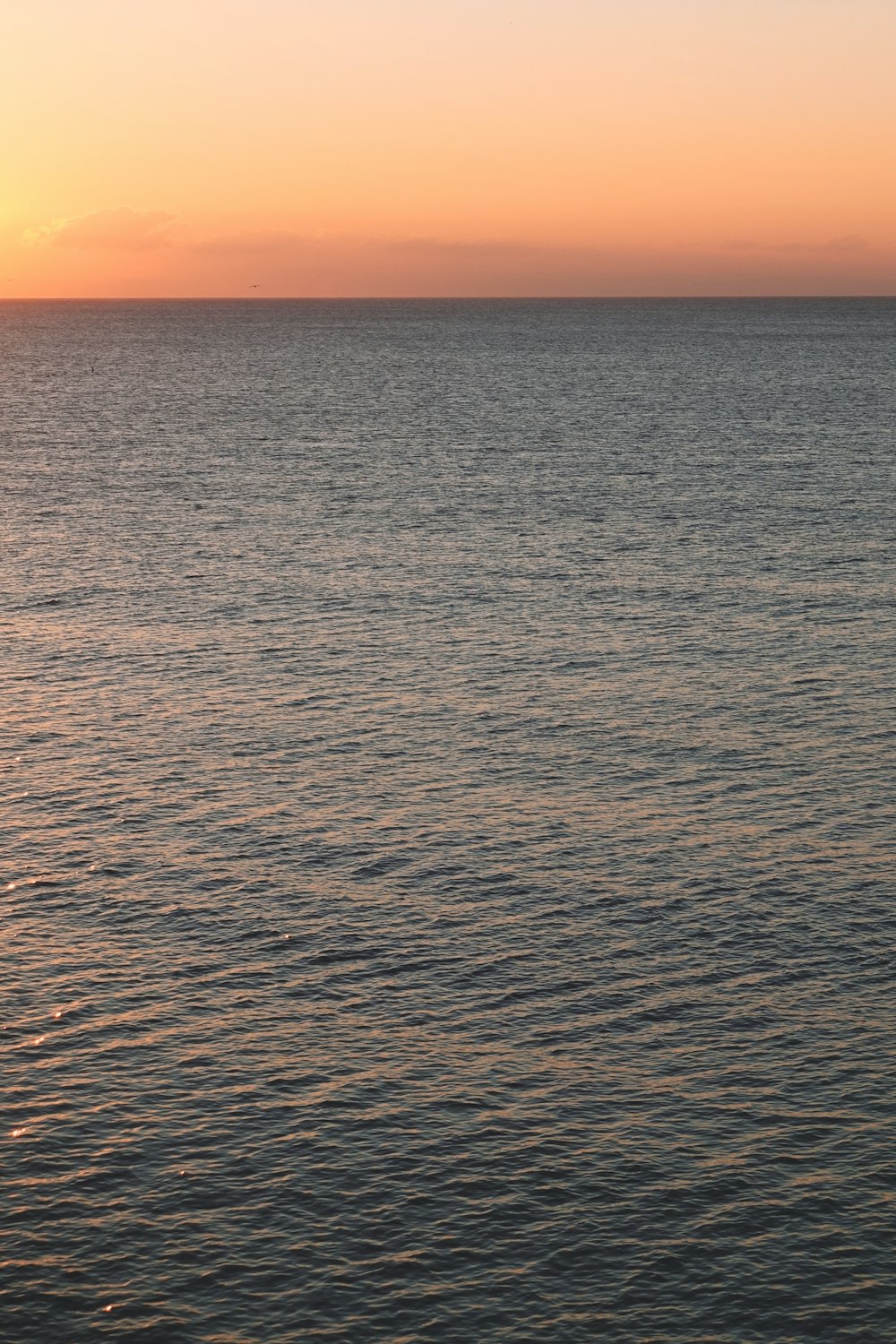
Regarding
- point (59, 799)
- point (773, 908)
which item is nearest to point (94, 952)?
point (59, 799)

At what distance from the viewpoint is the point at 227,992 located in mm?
49781

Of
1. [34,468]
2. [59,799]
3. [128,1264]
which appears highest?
[34,468]

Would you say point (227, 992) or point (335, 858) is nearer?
point (227, 992)

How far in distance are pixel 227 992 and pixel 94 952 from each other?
567cm

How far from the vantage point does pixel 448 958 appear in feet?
171

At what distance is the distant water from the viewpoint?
37.0 metres

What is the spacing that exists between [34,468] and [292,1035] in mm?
129945

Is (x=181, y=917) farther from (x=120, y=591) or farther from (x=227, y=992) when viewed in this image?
(x=120, y=591)

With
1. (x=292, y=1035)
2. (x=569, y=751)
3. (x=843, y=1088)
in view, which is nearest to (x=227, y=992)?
(x=292, y=1035)

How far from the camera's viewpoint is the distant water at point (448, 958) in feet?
121

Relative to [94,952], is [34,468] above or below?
above

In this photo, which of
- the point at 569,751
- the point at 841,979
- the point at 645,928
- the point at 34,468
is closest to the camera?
the point at 841,979

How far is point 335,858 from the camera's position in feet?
198

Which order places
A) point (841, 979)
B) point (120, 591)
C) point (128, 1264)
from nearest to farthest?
point (128, 1264) < point (841, 979) < point (120, 591)
